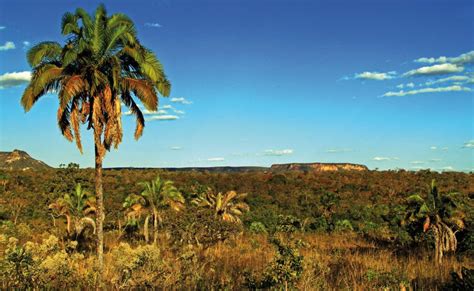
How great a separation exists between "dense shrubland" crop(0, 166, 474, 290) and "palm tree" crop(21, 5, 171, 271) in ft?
18.1

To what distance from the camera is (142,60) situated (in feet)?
59.3

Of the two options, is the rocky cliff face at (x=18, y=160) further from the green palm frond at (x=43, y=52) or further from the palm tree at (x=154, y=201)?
→ the green palm frond at (x=43, y=52)

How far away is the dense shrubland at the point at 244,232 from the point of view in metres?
9.25

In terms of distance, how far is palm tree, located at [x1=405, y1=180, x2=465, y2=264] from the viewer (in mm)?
19875

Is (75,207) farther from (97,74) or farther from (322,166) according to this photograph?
(322,166)

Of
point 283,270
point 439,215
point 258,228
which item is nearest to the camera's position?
point 283,270

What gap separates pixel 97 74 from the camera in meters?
17.1

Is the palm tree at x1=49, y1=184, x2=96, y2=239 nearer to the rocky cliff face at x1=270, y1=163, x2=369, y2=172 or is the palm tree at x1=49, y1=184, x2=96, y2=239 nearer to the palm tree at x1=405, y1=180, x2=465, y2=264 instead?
the palm tree at x1=405, y1=180, x2=465, y2=264

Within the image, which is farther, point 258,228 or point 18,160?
point 18,160

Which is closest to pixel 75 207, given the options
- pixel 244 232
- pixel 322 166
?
pixel 244 232

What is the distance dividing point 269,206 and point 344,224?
45.1 ft

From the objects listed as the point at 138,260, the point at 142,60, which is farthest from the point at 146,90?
the point at 138,260

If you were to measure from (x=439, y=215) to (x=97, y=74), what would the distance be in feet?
58.0

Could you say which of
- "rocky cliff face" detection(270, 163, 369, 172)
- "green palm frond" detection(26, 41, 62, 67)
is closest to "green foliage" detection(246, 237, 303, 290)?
"green palm frond" detection(26, 41, 62, 67)
